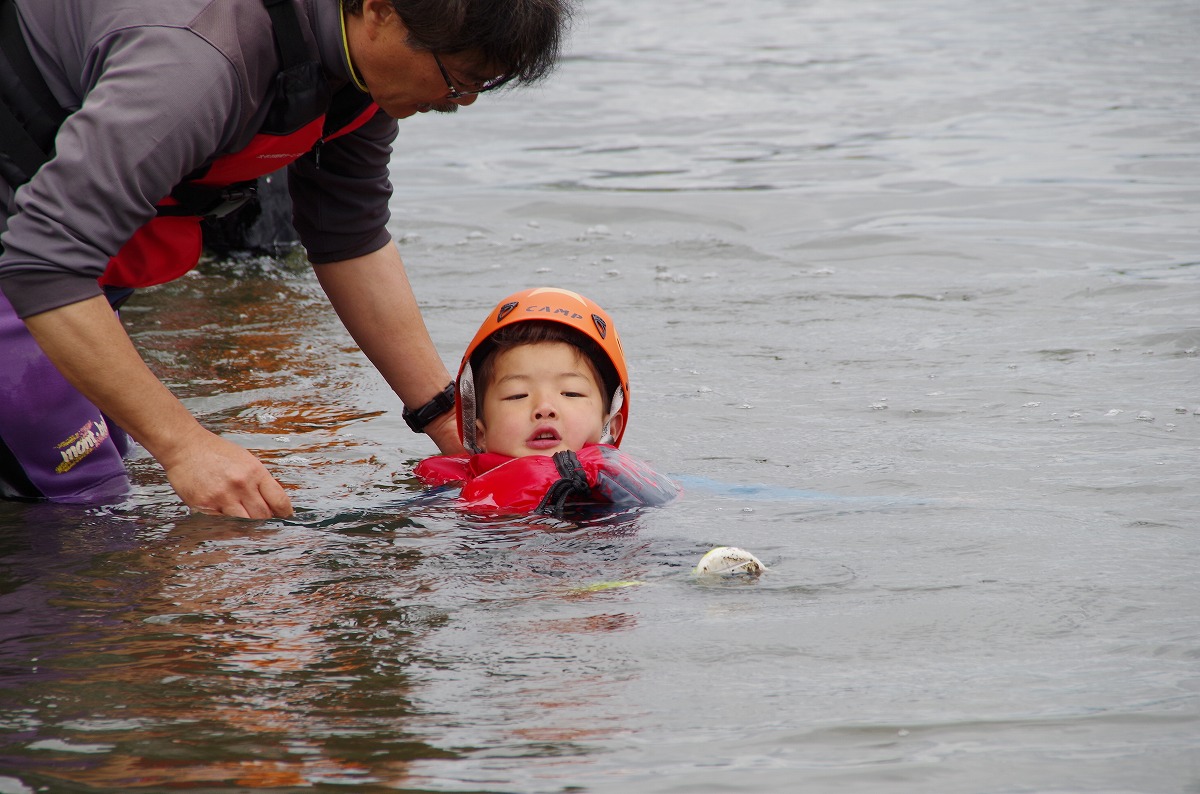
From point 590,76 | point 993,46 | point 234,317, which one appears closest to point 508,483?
point 234,317

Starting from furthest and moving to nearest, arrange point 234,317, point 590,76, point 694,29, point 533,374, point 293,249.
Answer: point 694,29, point 590,76, point 293,249, point 234,317, point 533,374

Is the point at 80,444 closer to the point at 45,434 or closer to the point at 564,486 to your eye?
the point at 45,434

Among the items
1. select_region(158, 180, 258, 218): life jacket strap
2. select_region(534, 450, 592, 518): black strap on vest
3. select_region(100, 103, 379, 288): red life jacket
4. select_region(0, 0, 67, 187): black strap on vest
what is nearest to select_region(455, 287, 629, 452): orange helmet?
select_region(534, 450, 592, 518): black strap on vest

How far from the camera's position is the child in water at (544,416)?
425cm

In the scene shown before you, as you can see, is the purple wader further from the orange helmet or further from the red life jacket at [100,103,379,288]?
the orange helmet

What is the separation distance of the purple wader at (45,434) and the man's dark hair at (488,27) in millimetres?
1388

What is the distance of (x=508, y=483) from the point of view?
4.29 metres

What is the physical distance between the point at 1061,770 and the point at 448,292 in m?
5.82

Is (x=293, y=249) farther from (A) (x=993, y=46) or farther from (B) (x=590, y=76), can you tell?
(A) (x=993, y=46)

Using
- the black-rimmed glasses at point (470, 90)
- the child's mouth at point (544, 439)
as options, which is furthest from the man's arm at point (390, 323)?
the black-rimmed glasses at point (470, 90)

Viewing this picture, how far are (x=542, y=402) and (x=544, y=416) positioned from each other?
6 centimetres

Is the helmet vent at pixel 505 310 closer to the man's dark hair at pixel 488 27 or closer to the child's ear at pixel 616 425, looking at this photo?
the child's ear at pixel 616 425

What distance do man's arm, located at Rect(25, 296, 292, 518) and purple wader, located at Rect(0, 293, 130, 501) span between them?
0.62 m

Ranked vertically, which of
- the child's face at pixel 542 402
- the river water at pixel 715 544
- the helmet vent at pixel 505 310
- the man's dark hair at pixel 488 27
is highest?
the man's dark hair at pixel 488 27
